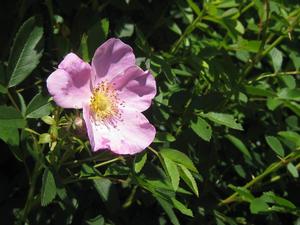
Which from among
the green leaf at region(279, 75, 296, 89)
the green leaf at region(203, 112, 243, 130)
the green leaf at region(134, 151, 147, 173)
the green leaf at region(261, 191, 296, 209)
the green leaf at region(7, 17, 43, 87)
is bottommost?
the green leaf at region(261, 191, 296, 209)

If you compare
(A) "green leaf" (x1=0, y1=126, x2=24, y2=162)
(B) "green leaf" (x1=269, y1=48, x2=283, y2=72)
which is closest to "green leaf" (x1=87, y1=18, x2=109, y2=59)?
(A) "green leaf" (x1=0, y1=126, x2=24, y2=162)

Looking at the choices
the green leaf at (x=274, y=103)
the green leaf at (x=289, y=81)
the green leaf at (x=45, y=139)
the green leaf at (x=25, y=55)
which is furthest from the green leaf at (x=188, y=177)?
the green leaf at (x=289, y=81)

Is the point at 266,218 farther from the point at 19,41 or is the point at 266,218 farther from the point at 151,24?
the point at 19,41

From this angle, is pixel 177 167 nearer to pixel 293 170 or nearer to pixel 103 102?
pixel 103 102

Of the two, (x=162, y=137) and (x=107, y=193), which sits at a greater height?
(x=162, y=137)

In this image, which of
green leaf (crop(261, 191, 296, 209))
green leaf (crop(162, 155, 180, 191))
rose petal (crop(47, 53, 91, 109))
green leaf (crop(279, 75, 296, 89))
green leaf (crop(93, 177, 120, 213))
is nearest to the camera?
rose petal (crop(47, 53, 91, 109))

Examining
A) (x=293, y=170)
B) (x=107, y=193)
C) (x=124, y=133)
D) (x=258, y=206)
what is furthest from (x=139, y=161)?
(x=293, y=170)

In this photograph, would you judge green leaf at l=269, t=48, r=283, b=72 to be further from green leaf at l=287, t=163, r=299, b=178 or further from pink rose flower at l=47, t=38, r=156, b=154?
pink rose flower at l=47, t=38, r=156, b=154
